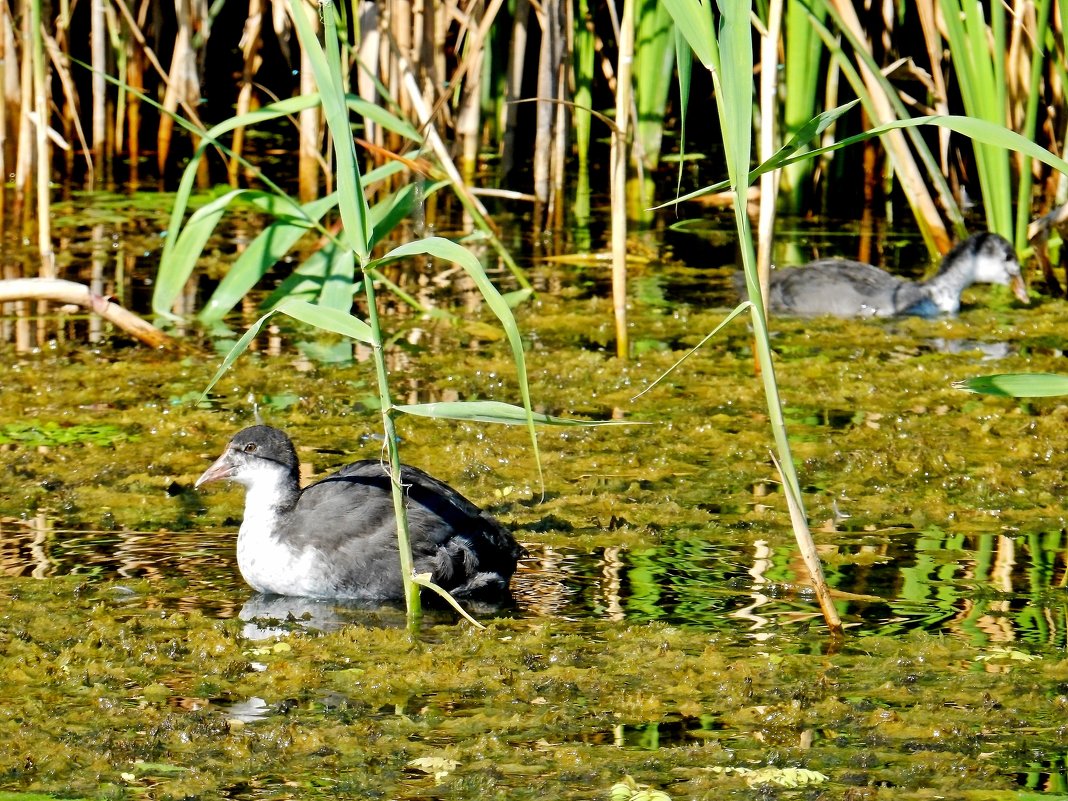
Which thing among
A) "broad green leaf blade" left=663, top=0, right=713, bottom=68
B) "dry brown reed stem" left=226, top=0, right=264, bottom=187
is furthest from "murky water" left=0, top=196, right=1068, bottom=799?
"dry brown reed stem" left=226, top=0, right=264, bottom=187

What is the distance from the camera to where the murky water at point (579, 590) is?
3975 mm

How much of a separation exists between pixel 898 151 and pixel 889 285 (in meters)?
0.81

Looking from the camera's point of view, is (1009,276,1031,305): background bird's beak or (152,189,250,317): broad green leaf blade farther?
(1009,276,1031,305): background bird's beak

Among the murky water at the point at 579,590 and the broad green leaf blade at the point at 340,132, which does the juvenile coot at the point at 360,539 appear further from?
the broad green leaf blade at the point at 340,132

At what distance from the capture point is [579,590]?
5.24 metres

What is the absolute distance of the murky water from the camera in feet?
13.0

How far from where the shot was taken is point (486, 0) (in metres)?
11.3

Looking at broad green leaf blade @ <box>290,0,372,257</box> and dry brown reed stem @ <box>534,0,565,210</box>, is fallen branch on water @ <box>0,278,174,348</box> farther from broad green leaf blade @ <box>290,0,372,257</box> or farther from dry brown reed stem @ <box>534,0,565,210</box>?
dry brown reed stem @ <box>534,0,565,210</box>

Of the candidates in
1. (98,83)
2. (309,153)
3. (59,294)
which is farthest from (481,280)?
(98,83)

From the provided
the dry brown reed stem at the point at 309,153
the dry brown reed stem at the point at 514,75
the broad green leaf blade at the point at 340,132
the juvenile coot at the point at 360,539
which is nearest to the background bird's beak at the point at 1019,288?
Result: the dry brown reed stem at the point at 514,75

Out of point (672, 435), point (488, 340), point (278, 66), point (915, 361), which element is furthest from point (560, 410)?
point (278, 66)

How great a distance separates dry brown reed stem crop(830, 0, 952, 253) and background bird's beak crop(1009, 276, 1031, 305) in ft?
1.82

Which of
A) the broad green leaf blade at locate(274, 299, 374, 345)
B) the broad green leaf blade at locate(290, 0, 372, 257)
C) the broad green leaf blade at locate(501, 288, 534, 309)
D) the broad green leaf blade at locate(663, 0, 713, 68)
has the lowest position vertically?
the broad green leaf blade at locate(501, 288, 534, 309)

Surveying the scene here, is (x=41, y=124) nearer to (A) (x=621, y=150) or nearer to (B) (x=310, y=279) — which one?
(B) (x=310, y=279)
